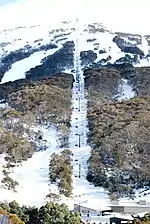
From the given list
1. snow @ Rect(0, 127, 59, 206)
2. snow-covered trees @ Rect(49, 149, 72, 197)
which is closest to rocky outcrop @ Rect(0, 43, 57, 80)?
snow @ Rect(0, 127, 59, 206)

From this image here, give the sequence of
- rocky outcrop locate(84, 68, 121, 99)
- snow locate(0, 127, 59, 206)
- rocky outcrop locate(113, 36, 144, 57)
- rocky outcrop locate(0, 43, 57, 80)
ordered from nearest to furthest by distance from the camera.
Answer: snow locate(0, 127, 59, 206)
rocky outcrop locate(84, 68, 121, 99)
rocky outcrop locate(113, 36, 144, 57)
rocky outcrop locate(0, 43, 57, 80)

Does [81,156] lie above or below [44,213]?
above

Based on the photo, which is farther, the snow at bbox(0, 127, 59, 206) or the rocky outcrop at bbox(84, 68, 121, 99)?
the rocky outcrop at bbox(84, 68, 121, 99)

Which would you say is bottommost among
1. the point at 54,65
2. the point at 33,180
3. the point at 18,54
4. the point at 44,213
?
the point at 33,180

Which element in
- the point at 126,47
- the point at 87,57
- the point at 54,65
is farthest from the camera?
the point at 126,47

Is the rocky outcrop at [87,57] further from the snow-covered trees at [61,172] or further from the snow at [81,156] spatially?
the snow-covered trees at [61,172]

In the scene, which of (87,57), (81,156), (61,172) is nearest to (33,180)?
(61,172)

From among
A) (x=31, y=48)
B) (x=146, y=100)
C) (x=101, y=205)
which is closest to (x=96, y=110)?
(x=146, y=100)

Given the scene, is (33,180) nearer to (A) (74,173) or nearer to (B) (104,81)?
(A) (74,173)

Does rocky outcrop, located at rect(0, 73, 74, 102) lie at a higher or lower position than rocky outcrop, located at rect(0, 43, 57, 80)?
lower

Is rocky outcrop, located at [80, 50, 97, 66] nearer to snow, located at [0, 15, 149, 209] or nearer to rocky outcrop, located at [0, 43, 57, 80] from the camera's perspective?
rocky outcrop, located at [0, 43, 57, 80]

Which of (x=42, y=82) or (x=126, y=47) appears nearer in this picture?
(x=42, y=82)
